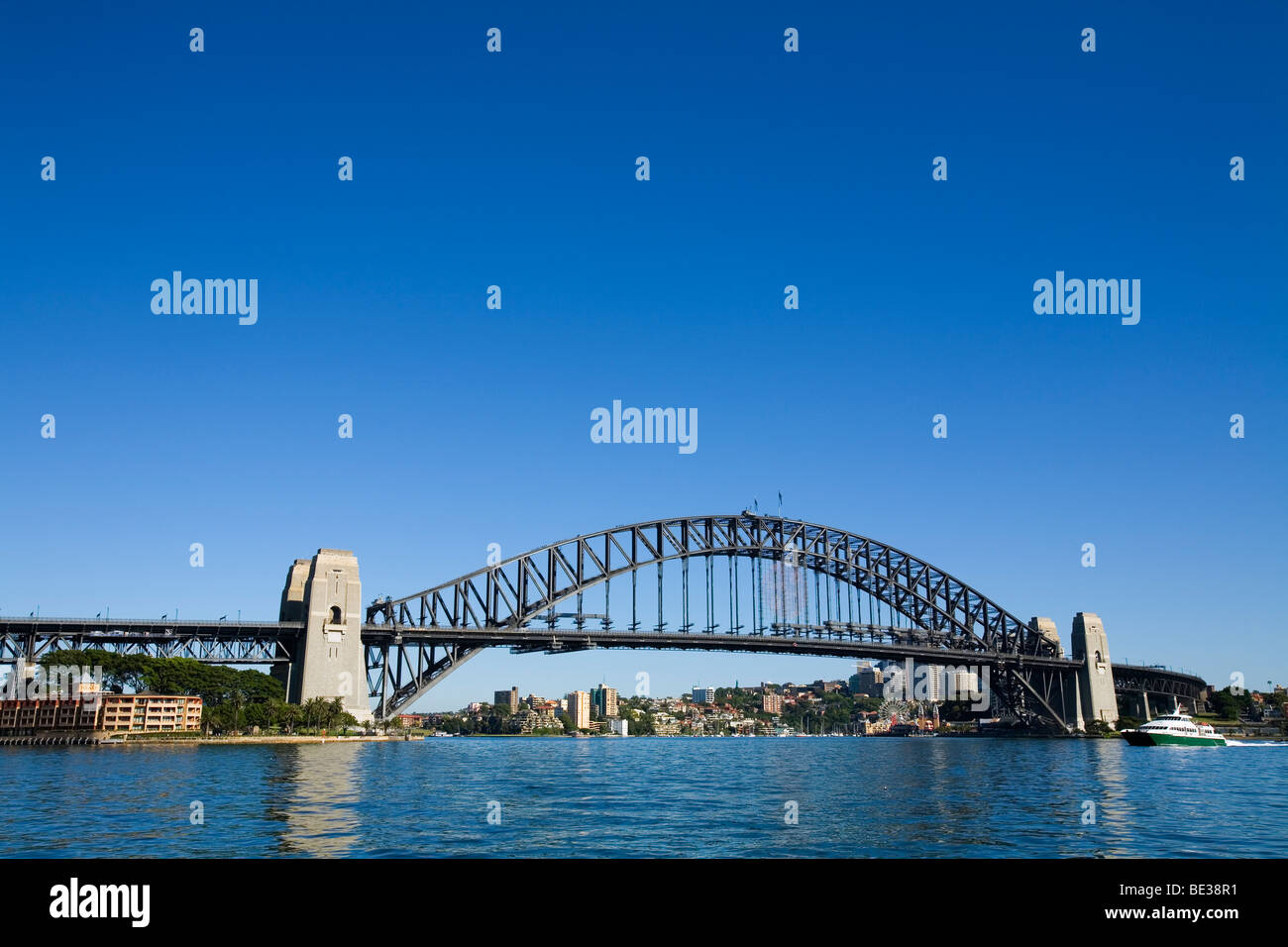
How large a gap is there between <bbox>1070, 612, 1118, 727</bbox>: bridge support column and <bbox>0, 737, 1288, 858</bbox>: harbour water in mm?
82743

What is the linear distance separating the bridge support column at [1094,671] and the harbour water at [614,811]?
82743 mm

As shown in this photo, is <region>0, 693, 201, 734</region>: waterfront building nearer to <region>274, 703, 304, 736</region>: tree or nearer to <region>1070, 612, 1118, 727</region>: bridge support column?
<region>274, 703, 304, 736</region>: tree

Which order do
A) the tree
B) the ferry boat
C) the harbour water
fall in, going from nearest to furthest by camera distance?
1. the harbour water
2. the tree
3. the ferry boat

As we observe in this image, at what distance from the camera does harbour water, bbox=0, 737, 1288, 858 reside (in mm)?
26484

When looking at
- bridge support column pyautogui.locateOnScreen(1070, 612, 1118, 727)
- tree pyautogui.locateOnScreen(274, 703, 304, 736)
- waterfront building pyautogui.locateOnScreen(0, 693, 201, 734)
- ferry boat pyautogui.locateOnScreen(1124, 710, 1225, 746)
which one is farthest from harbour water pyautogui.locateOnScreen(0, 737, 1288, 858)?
bridge support column pyautogui.locateOnScreen(1070, 612, 1118, 727)

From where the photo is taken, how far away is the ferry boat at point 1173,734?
103562mm

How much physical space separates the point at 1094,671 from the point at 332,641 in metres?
105

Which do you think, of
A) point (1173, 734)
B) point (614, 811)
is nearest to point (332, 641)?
point (614, 811)

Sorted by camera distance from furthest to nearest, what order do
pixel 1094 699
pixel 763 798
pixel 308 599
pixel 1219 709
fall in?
pixel 1219 709, pixel 1094 699, pixel 308 599, pixel 763 798

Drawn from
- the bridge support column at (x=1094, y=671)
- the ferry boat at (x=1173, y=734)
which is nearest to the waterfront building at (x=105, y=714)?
the ferry boat at (x=1173, y=734)
